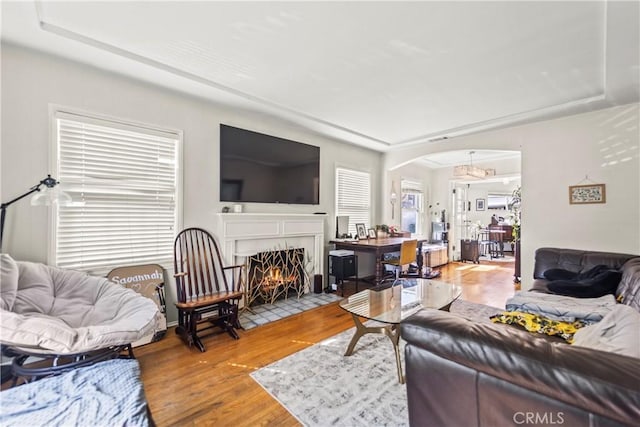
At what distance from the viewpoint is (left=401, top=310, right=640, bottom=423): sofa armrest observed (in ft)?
2.65

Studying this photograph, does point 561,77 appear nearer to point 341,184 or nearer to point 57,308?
point 341,184

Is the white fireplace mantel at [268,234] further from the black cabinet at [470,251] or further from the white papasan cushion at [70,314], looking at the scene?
the black cabinet at [470,251]

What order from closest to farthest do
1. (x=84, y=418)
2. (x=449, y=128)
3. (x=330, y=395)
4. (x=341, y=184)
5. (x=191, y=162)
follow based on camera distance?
(x=84, y=418)
(x=330, y=395)
(x=191, y=162)
(x=449, y=128)
(x=341, y=184)

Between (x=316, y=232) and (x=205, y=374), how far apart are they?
8.41ft

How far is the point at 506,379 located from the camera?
39.4 inches

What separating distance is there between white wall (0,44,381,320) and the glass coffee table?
1978 millimetres

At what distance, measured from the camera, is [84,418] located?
1064mm

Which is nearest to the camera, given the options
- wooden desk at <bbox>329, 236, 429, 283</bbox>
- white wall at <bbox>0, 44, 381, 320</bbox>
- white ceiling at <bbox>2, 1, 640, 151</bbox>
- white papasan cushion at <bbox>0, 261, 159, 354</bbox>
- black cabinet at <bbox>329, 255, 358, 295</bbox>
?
white papasan cushion at <bbox>0, 261, 159, 354</bbox>

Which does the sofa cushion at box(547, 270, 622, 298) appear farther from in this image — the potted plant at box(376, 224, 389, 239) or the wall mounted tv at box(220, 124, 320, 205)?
the wall mounted tv at box(220, 124, 320, 205)

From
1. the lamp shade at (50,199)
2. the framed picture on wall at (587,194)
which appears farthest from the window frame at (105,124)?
the framed picture on wall at (587,194)

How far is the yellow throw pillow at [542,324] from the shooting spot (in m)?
1.88

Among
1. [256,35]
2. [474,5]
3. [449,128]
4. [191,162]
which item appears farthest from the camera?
[449,128]

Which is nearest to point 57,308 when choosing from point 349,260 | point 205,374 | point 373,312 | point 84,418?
point 205,374

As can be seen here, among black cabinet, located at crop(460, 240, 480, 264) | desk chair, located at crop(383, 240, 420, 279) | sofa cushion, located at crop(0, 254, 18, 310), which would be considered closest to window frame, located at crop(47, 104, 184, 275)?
sofa cushion, located at crop(0, 254, 18, 310)
